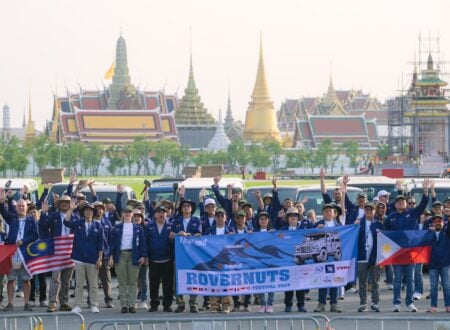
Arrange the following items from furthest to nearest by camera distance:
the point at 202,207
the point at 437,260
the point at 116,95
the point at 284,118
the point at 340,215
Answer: the point at 284,118 < the point at 116,95 < the point at 202,207 < the point at 340,215 < the point at 437,260

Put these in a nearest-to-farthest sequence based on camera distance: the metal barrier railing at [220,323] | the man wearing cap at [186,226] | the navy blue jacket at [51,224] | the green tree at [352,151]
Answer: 1. the metal barrier railing at [220,323]
2. the man wearing cap at [186,226]
3. the navy blue jacket at [51,224]
4. the green tree at [352,151]

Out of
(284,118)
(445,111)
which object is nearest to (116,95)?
(284,118)

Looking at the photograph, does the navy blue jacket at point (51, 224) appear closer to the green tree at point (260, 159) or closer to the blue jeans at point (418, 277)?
the blue jeans at point (418, 277)

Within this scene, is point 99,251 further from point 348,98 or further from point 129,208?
point 348,98

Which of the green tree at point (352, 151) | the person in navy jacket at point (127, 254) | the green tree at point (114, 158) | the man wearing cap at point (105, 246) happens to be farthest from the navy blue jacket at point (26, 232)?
the green tree at point (352, 151)

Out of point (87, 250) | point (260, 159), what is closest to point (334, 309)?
point (87, 250)

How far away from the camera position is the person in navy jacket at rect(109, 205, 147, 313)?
672 inches

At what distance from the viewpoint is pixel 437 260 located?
55.0 feet

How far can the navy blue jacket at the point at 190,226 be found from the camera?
1716 cm

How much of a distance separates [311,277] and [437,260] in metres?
1.51

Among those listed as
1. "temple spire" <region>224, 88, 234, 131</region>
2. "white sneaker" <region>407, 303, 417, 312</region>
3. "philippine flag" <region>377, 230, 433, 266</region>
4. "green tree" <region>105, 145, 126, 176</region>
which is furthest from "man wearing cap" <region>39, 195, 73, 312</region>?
"temple spire" <region>224, 88, 234, 131</region>

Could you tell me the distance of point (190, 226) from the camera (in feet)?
56.5

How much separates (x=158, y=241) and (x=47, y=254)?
146 centimetres

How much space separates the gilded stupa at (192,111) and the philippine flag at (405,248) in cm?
11990
